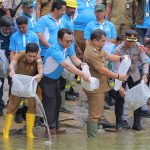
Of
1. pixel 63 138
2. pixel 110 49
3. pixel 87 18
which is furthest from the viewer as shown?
pixel 87 18

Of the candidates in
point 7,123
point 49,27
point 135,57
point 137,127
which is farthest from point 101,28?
point 7,123

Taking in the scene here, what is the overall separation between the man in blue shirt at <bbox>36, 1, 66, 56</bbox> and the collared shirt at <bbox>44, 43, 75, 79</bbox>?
1.93 feet

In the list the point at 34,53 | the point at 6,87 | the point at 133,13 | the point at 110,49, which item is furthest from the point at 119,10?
the point at 34,53

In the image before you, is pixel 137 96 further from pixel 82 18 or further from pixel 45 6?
pixel 45 6

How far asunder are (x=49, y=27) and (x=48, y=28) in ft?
0.09

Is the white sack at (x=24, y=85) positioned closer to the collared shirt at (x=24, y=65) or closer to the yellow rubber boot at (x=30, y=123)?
the collared shirt at (x=24, y=65)

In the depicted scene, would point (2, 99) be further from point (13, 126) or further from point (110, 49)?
point (110, 49)

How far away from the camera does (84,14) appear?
38.9 feet

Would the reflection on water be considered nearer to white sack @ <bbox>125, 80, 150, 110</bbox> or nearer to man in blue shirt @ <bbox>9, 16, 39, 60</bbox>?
white sack @ <bbox>125, 80, 150, 110</bbox>

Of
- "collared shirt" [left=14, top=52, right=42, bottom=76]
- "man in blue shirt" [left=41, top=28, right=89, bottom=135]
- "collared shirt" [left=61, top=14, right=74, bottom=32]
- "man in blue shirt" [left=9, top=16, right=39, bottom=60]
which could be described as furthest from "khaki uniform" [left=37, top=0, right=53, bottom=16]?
"collared shirt" [left=14, top=52, right=42, bottom=76]

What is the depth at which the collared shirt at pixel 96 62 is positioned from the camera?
376 inches

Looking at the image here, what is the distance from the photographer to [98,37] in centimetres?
962

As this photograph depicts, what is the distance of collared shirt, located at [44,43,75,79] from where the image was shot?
9.55 meters

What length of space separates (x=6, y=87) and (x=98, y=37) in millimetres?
2966
